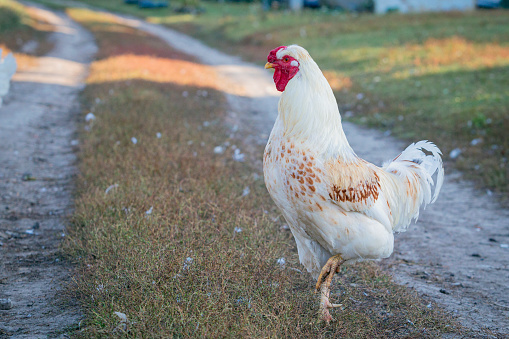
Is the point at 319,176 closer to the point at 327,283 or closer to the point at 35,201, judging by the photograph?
the point at 327,283

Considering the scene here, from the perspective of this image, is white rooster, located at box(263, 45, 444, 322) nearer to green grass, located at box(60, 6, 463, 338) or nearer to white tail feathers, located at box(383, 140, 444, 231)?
white tail feathers, located at box(383, 140, 444, 231)

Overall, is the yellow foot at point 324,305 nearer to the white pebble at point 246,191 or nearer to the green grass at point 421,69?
the white pebble at point 246,191

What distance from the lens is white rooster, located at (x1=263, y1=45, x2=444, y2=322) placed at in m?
3.33

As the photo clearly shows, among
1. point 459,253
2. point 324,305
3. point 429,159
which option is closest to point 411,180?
point 429,159

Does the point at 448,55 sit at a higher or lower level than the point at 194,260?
higher

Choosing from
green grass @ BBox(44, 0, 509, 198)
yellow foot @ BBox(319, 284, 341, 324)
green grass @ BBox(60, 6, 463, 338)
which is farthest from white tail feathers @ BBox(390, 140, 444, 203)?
green grass @ BBox(44, 0, 509, 198)

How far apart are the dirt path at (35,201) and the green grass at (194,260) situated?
24cm

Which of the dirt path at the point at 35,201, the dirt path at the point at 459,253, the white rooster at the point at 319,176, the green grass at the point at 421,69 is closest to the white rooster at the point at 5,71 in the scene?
the dirt path at the point at 35,201

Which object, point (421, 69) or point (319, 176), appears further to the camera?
point (421, 69)

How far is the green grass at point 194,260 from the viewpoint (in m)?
3.42

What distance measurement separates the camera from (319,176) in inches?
130

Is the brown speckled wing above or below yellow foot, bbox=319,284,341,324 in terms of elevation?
above

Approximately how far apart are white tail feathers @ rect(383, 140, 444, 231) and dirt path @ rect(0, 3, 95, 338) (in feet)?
9.17

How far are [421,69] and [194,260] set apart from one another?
450 inches
